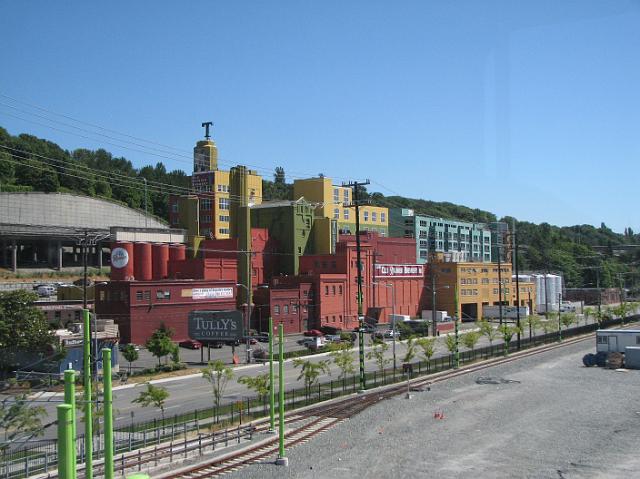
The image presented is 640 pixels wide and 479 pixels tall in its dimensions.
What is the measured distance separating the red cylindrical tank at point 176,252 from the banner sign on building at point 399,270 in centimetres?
2839

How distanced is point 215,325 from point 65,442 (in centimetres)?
4896

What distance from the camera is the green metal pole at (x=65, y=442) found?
31.5ft

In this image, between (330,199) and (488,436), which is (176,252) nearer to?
(330,199)

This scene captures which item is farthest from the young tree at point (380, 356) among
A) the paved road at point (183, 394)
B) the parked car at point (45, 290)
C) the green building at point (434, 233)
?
the green building at point (434, 233)

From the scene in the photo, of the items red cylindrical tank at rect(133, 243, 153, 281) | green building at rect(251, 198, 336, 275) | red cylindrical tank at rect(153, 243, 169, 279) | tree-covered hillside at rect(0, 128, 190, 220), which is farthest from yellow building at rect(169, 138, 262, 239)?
red cylindrical tank at rect(133, 243, 153, 281)

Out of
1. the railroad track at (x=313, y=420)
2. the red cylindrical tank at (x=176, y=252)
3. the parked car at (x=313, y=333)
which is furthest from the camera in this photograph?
the red cylindrical tank at (x=176, y=252)

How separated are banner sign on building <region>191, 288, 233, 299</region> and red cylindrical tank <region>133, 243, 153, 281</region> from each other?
724cm

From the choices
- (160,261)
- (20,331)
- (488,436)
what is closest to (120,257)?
(160,261)

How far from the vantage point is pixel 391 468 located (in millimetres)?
27062

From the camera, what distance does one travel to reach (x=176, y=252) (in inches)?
3351

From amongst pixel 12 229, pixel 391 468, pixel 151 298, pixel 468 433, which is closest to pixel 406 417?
pixel 468 433

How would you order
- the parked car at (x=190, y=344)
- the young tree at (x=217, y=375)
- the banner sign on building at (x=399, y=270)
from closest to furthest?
1. the young tree at (x=217, y=375)
2. the parked car at (x=190, y=344)
3. the banner sign on building at (x=399, y=270)

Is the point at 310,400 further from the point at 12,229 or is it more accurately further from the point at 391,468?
the point at 12,229

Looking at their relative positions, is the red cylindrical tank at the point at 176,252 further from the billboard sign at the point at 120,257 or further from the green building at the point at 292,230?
the green building at the point at 292,230
